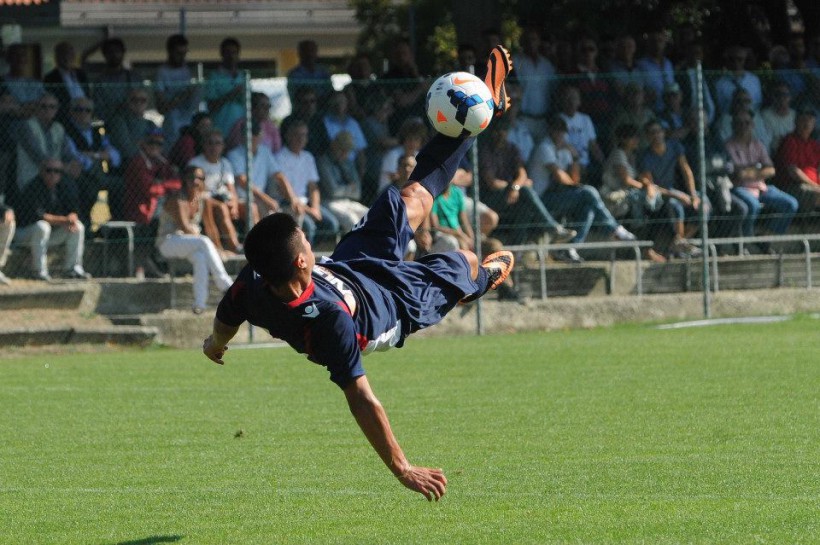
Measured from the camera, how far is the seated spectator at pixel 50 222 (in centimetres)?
1534

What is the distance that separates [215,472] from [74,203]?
8035 mm

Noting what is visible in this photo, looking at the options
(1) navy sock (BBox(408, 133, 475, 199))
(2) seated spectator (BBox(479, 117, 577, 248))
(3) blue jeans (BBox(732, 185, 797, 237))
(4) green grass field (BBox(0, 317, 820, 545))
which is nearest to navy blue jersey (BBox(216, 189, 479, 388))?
(1) navy sock (BBox(408, 133, 475, 199))

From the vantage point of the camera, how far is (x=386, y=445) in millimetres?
6230

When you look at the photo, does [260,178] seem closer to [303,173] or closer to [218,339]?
[303,173]

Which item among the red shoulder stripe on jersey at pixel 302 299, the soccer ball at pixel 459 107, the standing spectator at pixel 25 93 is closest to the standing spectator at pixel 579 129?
the standing spectator at pixel 25 93

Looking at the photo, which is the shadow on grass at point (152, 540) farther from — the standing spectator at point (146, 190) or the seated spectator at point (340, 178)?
the seated spectator at point (340, 178)

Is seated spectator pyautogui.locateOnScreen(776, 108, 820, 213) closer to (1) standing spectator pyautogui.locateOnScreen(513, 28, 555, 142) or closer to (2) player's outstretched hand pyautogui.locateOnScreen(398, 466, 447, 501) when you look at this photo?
(1) standing spectator pyautogui.locateOnScreen(513, 28, 555, 142)

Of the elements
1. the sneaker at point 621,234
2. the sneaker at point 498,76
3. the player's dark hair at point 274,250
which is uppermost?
the sneaker at point 498,76

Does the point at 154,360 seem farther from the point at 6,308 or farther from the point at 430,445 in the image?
the point at 430,445

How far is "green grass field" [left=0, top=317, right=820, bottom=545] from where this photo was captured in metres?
6.69

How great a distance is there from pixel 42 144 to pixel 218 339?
930 centimetres

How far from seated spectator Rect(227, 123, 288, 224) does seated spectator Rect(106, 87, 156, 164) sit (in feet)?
3.50

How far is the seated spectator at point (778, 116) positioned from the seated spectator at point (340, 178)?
5.28m

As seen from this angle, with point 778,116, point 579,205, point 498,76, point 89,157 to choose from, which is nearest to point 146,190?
point 89,157
